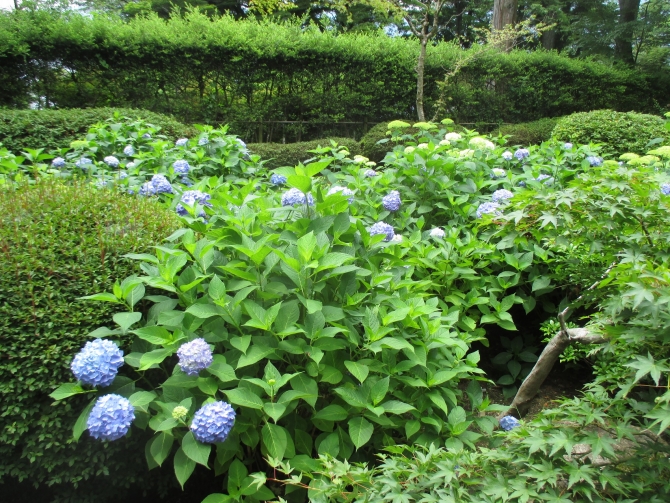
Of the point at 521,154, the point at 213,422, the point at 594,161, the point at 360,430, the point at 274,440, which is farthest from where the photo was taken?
the point at 521,154

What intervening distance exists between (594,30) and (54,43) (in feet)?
60.6

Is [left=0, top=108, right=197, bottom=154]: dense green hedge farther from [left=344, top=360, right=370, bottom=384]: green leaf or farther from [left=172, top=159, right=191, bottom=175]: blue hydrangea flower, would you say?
[left=344, top=360, right=370, bottom=384]: green leaf

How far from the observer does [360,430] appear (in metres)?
1.95

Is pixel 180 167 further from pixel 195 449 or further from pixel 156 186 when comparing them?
pixel 195 449

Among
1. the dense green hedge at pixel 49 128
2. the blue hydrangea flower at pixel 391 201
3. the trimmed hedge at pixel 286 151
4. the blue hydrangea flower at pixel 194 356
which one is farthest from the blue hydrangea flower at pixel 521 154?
the trimmed hedge at pixel 286 151

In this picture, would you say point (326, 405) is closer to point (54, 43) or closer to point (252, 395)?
point (252, 395)

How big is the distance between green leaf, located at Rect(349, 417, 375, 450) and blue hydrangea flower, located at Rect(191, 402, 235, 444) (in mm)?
484

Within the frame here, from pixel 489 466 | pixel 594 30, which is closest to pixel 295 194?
pixel 489 466

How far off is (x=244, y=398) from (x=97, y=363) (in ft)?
1.86

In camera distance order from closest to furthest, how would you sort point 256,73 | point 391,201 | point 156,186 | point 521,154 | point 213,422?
point 213,422 → point 391,201 → point 156,186 → point 521,154 → point 256,73

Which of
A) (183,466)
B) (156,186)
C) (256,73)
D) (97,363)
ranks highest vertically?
(256,73)

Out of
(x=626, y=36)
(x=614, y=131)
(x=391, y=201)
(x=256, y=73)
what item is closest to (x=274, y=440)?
(x=391, y=201)

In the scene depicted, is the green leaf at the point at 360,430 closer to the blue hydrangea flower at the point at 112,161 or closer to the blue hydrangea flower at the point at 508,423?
the blue hydrangea flower at the point at 508,423

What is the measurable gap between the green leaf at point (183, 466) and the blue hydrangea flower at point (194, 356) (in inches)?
11.9
